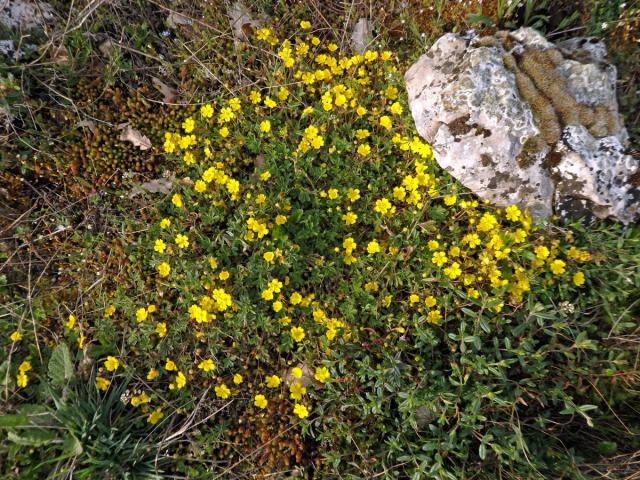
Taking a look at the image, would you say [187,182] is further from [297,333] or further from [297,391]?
[297,391]

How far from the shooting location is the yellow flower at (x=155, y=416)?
339cm

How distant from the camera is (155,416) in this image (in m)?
3.42

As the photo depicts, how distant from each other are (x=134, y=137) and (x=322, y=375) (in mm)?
3120

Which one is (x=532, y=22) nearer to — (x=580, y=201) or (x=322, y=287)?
(x=580, y=201)

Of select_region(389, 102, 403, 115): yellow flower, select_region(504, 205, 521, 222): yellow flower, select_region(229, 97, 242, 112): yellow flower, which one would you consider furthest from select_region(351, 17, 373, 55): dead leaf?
select_region(504, 205, 521, 222): yellow flower

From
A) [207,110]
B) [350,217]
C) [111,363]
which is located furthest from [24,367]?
[350,217]

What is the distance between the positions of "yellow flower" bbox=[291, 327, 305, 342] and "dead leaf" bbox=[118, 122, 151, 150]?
2.53m

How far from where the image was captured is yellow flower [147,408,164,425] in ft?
11.1

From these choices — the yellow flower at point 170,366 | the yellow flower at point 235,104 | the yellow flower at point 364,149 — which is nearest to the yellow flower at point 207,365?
the yellow flower at point 170,366

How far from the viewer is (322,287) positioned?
3.81m

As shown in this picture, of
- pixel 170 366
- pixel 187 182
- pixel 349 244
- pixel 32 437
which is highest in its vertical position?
pixel 349 244

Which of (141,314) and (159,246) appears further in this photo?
(159,246)

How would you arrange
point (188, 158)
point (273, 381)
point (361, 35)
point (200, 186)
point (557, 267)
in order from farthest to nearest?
point (361, 35)
point (188, 158)
point (200, 186)
point (273, 381)
point (557, 267)

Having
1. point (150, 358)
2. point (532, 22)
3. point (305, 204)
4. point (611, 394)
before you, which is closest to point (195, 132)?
point (305, 204)
